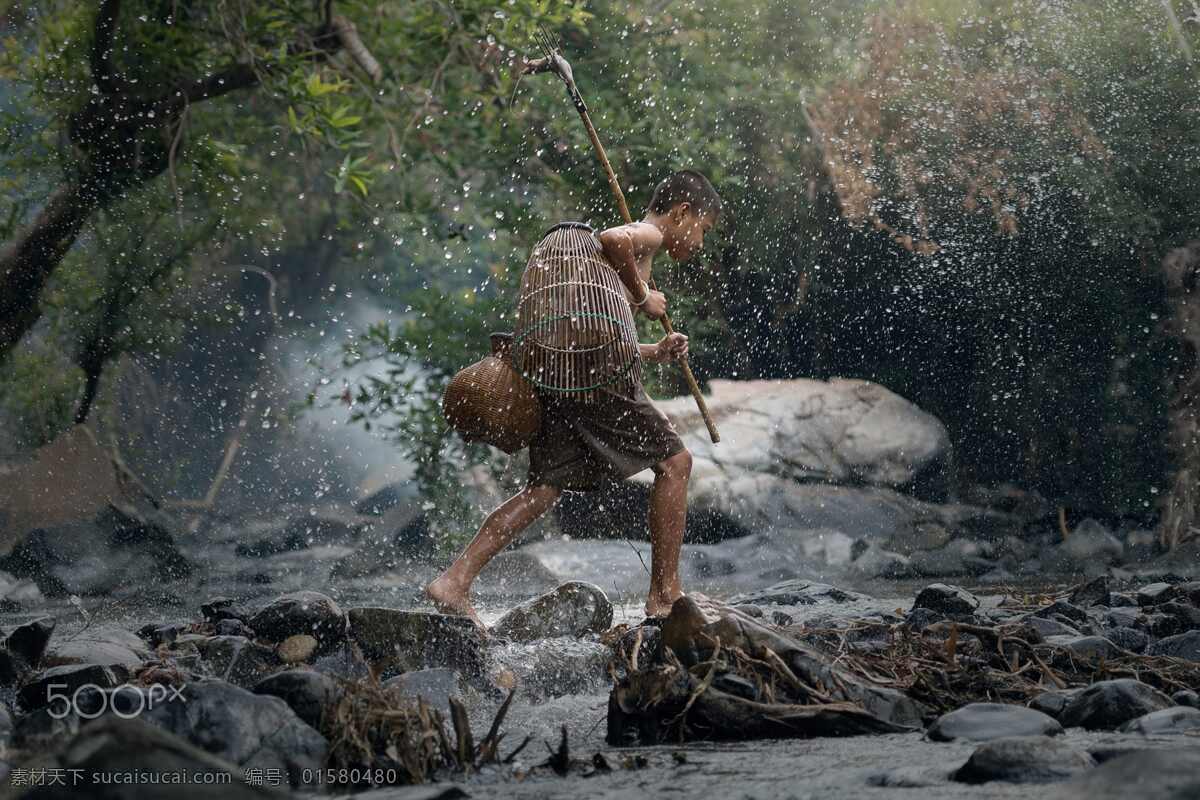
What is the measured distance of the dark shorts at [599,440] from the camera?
4457 mm

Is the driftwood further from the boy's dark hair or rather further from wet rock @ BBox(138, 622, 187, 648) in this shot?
the boy's dark hair

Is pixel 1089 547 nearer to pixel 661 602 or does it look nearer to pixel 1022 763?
pixel 661 602

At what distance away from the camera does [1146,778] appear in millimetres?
1854

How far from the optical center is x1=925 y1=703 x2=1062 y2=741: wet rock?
109 inches

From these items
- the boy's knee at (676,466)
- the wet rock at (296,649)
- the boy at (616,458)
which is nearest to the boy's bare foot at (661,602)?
the boy at (616,458)

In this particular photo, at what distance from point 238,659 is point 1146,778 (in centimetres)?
274

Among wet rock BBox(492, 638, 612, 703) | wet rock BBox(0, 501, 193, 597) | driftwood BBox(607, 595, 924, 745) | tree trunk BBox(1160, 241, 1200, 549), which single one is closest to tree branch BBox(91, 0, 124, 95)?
wet rock BBox(0, 501, 193, 597)

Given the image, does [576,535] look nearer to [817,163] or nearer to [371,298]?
[817,163]

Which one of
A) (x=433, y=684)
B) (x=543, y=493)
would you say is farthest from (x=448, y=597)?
(x=433, y=684)

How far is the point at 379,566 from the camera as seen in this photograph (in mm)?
9602

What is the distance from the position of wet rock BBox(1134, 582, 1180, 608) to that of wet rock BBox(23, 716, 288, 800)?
471 cm

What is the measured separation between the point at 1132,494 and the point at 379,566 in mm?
6458

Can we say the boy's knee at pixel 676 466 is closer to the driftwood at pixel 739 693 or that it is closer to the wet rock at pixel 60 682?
the driftwood at pixel 739 693

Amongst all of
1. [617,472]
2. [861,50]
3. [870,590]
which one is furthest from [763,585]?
[861,50]
